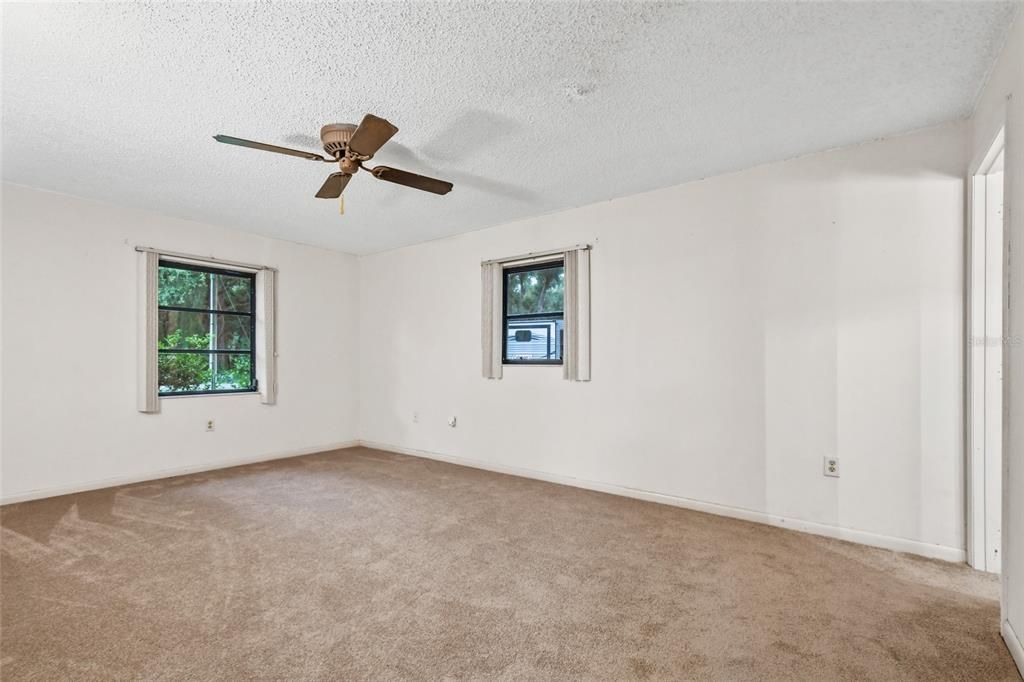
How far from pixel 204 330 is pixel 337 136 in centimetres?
334

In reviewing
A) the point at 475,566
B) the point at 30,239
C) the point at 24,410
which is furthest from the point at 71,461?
the point at 475,566

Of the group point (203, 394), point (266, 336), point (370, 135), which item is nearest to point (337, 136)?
point (370, 135)

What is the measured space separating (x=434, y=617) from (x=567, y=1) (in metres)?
2.49

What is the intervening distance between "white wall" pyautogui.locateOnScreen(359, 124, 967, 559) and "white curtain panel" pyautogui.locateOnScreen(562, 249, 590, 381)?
10 centimetres

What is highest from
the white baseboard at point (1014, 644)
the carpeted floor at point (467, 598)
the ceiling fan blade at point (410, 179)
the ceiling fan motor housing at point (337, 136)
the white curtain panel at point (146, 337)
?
the ceiling fan motor housing at point (337, 136)

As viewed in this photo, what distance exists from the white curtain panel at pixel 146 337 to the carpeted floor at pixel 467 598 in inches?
42.5

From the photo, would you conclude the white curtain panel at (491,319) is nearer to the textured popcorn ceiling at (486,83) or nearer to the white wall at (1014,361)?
the textured popcorn ceiling at (486,83)

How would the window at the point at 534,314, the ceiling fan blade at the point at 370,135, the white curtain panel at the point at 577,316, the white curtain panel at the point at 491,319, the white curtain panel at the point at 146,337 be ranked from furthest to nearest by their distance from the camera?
the white curtain panel at the point at 491,319 → the window at the point at 534,314 → the white curtain panel at the point at 146,337 → the white curtain panel at the point at 577,316 → the ceiling fan blade at the point at 370,135

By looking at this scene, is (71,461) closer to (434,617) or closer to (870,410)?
(434,617)

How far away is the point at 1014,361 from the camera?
6.07 feet

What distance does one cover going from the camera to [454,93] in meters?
2.41

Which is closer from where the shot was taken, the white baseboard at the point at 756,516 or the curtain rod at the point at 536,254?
the white baseboard at the point at 756,516

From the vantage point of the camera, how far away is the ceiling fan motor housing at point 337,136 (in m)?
2.55

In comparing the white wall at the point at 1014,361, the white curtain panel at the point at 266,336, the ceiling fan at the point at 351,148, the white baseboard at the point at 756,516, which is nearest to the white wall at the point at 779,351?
the white baseboard at the point at 756,516
